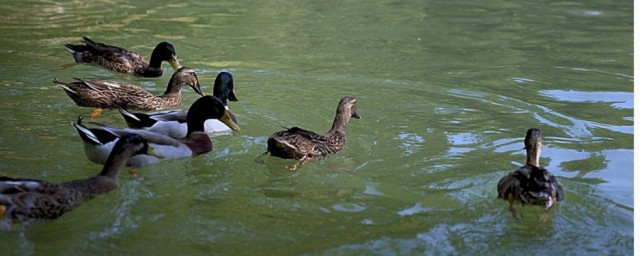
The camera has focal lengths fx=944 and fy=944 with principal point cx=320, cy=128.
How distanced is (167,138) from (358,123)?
8.55ft

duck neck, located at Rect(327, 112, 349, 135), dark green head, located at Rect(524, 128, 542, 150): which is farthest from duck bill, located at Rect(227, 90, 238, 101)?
dark green head, located at Rect(524, 128, 542, 150)

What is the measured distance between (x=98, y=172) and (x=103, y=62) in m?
4.53

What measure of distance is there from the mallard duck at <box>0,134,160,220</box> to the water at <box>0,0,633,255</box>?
0.10 meters

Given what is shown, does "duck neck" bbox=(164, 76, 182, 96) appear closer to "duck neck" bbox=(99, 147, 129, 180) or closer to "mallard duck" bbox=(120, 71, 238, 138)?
"mallard duck" bbox=(120, 71, 238, 138)

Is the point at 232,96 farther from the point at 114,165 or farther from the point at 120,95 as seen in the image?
the point at 114,165

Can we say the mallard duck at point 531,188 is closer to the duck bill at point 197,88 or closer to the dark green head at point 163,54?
the duck bill at point 197,88

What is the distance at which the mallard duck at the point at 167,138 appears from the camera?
8.38 meters

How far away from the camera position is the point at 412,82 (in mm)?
12633

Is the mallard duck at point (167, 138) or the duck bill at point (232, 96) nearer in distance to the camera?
the mallard duck at point (167, 138)

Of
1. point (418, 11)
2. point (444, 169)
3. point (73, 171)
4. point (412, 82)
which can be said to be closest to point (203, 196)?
point (73, 171)

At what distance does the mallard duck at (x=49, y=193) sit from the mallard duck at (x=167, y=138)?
70 centimetres

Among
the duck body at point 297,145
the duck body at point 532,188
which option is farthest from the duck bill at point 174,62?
the duck body at point 532,188

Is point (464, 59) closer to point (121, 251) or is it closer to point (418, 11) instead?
point (418, 11)

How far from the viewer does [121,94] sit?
10.9 metres
